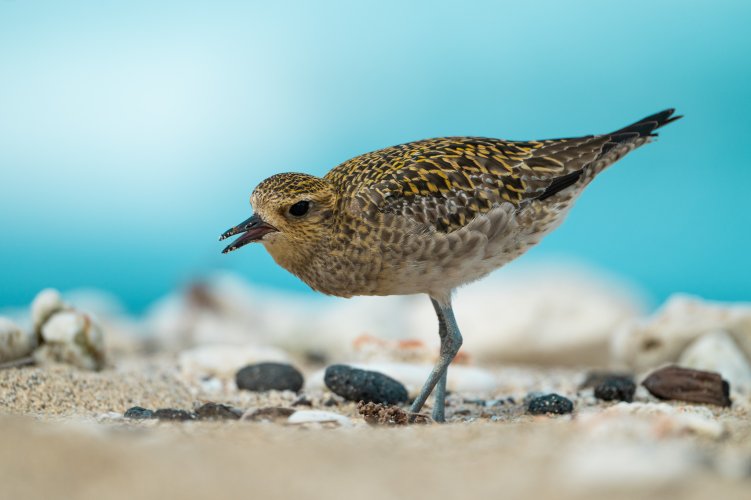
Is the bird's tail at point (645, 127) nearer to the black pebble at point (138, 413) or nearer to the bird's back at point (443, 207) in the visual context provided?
the bird's back at point (443, 207)

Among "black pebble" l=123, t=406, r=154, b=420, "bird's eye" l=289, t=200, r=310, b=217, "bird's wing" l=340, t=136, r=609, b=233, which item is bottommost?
"black pebble" l=123, t=406, r=154, b=420

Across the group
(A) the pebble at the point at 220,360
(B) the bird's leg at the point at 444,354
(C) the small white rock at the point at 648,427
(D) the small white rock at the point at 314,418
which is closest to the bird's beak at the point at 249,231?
(D) the small white rock at the point at 314,418

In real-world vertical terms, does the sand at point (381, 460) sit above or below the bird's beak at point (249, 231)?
below

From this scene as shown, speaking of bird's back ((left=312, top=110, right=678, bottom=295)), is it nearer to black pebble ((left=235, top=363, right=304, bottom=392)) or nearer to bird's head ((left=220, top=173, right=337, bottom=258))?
bird's head ((left=220, top=173, right=337, bottom=258))

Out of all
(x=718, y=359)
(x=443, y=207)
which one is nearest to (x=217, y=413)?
(x=443, y=207)

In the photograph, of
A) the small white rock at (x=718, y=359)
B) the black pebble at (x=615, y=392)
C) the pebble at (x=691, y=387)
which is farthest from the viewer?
the small white rock at (x=718, y=359)

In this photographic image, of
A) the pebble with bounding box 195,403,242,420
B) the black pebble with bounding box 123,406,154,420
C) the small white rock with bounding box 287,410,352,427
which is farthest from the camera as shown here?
the black pebble with bounding box 123,406,154,420

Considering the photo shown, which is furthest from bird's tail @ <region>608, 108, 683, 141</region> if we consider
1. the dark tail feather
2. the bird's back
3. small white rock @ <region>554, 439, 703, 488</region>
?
small white rock @ <region>554, 439, 703, 488</region>

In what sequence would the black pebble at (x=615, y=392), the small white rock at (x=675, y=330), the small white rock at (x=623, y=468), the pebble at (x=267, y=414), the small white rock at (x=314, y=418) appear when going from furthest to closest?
the small white rock at (x=675, y=330), the black pebble at (x=615, y=392), the pebble at (x=267, y=414), the small white rock at (x=314, y=418), the small white rock at (x=623, y=468)
